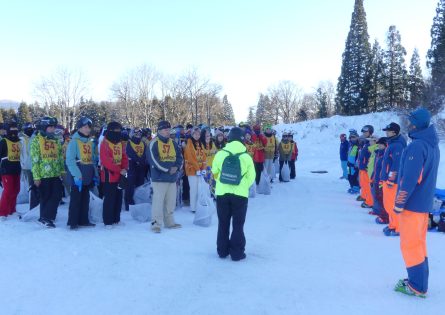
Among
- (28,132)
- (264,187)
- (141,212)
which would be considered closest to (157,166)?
(141,212)

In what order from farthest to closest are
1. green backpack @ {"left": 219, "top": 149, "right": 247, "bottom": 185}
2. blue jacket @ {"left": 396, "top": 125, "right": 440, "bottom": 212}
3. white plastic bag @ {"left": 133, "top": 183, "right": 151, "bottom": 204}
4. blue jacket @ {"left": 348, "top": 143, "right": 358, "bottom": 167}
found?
blue jacket @ {"left": 348, "top": 143, "right": 358, "bottom": 167}
white plastic bag @ {"left": 133, "top": 183, "right": 151, "bottom": 204}
green backpack @ {"left": 219, "top": 149, "right": 247, "bottom": 185}
blue jacket @ {"left": 396, "top": 125, "right": 440, "bottom": 212}

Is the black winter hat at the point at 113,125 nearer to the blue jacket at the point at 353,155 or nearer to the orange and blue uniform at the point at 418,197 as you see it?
the orange and blue uniform at the point at 418,197

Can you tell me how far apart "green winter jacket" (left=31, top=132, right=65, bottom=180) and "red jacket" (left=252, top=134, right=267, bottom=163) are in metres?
6.69

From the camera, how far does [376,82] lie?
41.6m

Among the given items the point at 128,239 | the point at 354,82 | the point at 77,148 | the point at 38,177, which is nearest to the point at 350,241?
the point at 128,239

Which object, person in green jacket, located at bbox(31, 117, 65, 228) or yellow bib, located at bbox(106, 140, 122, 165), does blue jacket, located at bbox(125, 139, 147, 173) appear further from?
person in green jacket, located at bbox(31, 117, 65, 228)

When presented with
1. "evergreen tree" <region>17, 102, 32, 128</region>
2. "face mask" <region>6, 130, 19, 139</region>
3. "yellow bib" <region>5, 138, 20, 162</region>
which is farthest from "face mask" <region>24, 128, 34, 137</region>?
"evergreen tree" <region>17, 102, 32, 128</region>

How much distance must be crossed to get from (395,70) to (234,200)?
4131 centimetres

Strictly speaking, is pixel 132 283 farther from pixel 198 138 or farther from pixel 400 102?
pixel 400 102

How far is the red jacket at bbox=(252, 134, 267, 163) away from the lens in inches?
483

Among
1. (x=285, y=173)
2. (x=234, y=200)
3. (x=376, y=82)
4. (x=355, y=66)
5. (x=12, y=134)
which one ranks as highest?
(x=355, y=66)

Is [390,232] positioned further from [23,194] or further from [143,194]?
[23,194]

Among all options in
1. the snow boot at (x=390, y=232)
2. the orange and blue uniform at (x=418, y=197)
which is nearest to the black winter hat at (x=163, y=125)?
the orange and blue uniform at (x=418, y=197)

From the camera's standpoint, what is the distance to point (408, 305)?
3.98 metres
